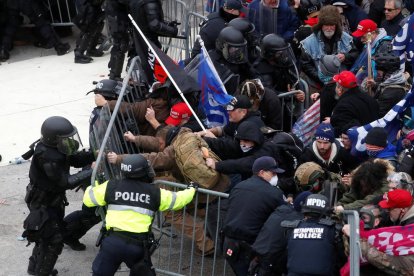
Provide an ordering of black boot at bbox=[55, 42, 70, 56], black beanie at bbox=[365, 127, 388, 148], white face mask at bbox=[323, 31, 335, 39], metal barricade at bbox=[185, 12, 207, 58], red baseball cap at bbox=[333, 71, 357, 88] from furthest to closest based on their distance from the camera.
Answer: black boot at bbox=[55, 42, 70, 56]
metal barricade at bbox=[185, 12, 207, 58]
white face mask at bbox=[323, 31, 335, 39]
red baseball cap at bbox=[333, 71, 357, 88]
black beanie at bbox=[365, 127, 388, 148]

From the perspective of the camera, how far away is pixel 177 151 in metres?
8.11

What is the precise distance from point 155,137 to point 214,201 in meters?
1.03

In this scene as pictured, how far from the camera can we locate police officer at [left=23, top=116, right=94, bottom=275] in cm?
815

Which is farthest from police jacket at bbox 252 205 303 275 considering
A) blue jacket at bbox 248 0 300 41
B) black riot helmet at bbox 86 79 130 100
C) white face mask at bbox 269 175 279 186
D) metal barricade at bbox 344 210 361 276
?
blue jacket at bbox 248 0 300 41

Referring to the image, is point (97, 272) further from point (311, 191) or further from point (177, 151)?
point (311, 191)

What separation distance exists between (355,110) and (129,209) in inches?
99.5

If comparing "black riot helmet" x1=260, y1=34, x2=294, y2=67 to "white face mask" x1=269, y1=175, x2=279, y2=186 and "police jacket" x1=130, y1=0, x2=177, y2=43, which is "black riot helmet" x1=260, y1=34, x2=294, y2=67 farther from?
"white face mask" x1=269, y1=175, x2=279, y2=186

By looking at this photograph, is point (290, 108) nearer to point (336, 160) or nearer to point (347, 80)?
point (347, 80)

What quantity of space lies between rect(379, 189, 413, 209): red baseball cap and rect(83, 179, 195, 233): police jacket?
196cm

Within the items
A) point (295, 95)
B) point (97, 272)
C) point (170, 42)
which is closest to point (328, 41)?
point (295, 95)

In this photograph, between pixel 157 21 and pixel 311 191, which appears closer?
pixel 311 191

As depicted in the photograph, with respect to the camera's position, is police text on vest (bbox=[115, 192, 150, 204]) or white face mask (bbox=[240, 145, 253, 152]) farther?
white face mask (bbox=[240, 145, 253, 152])

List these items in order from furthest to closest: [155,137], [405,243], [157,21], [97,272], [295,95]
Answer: [157,21] < [295,95] < [155,137] < [97,272] < [405,243]

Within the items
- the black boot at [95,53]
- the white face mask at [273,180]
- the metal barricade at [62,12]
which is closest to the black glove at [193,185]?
the white face mask at [273,180]
